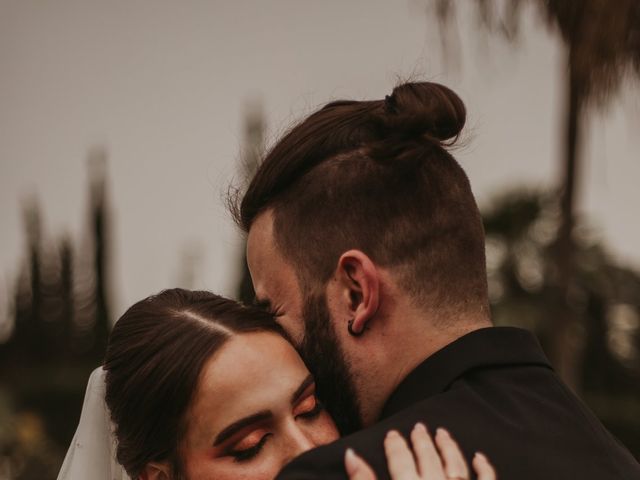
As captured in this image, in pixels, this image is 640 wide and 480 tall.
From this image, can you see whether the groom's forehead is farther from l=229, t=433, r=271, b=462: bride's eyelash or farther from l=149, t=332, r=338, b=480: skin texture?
l=229, t=433, r=271, b=462: bride's eyelash

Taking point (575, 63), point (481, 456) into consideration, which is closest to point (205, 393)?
point (481, 456)

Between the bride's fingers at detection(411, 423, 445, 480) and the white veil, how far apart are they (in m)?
1.65

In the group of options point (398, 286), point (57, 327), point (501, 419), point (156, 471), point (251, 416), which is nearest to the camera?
point (501, 419)

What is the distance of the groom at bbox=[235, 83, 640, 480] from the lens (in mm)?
2586

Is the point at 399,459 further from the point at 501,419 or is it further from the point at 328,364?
the point at 328,364

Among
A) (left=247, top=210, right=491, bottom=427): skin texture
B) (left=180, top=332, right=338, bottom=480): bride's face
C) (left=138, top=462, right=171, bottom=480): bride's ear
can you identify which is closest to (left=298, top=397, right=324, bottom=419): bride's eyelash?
(left=180, top=332, right=338, bottom=480): bride's face

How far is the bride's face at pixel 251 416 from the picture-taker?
3.10 metres

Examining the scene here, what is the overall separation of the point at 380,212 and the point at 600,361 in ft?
65.8

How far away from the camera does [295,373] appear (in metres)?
3.20

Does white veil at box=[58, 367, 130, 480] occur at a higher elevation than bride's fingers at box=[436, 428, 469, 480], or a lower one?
lower

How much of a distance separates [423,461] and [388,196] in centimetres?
94

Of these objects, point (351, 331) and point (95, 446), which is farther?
point (95, 446)

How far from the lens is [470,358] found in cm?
274

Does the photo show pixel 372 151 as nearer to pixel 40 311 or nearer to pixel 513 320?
pixel 513 320
